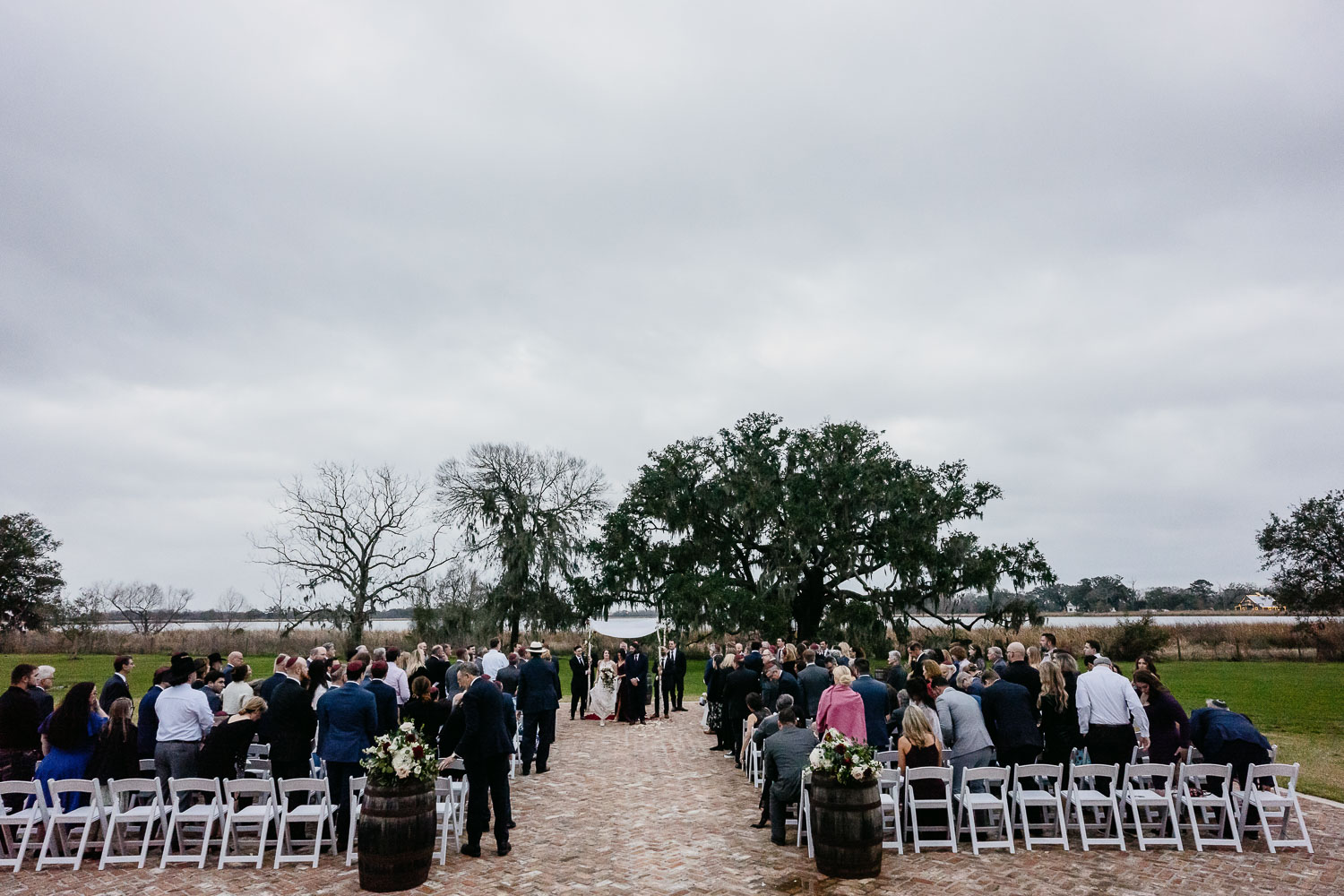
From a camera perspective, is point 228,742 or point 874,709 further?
point 874,709

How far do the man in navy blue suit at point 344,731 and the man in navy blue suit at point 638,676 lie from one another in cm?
938

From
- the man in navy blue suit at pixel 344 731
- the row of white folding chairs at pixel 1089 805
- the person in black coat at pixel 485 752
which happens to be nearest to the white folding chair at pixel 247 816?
the man in navy blue suit at pixel 344 731

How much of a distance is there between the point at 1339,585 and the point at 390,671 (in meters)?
45.0

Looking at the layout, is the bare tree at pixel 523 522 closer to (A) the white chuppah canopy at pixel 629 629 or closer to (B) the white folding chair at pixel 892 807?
(A) the white chuppah canopy at pixel 629 629

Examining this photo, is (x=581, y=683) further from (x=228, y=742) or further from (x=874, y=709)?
(x=228, y=742)

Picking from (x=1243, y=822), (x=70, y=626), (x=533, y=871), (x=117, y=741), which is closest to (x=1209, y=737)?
(x=1243, y=822)

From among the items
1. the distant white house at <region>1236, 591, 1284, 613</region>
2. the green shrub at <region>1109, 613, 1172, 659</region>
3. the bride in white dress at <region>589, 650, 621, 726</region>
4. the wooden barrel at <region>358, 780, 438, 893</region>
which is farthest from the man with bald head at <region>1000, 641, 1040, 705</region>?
the distant white house at <region>1236, 591, 1284, 613</region>

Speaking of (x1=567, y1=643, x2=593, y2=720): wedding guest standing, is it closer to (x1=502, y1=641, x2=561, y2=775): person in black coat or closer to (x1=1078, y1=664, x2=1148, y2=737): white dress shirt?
(x1=502, y1=641, x2=561, y2=775): person in black coat

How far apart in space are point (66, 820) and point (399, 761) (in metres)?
3.25

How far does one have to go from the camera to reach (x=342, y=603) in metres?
34.5

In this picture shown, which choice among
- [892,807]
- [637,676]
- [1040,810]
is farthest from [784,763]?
[637,676]

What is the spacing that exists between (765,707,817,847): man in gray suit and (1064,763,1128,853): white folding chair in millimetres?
2373

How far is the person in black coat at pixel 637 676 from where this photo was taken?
16391mm

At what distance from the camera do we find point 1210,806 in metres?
7.77
